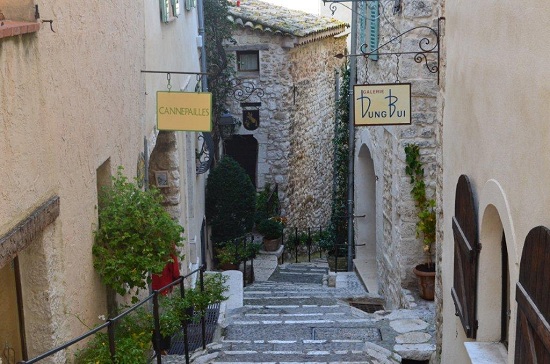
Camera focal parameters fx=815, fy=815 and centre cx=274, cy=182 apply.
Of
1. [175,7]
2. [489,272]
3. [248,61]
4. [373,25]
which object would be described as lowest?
[489,272]

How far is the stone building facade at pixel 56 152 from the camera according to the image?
13.4 feet

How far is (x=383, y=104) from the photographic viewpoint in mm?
8680

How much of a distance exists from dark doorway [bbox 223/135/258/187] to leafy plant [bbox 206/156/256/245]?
7.73 ft

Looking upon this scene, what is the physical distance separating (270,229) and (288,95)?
2.77m

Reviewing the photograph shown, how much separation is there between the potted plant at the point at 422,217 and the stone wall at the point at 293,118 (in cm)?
676

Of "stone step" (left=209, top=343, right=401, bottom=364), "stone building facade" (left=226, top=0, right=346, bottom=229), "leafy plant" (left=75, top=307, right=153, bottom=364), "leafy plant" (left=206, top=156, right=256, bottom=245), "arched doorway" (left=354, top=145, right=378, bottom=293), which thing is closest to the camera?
"leafy plant" (left=75, top=307, right=153, bottom=364)

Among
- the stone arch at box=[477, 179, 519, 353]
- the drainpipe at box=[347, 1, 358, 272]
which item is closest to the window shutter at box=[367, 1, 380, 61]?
the drainpipe at box=[347, 1, 358, 272]

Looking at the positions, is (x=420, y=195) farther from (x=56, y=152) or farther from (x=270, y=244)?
(x=270, y=244)

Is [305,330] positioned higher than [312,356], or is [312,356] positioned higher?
[312,356]

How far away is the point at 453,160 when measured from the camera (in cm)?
577

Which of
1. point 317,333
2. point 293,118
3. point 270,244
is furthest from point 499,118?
point 293,118

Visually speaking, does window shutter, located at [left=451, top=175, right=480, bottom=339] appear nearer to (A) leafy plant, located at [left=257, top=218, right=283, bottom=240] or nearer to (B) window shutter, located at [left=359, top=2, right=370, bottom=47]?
(B) window shutter, located at [left=359, top=2, right=370, bottom=47]

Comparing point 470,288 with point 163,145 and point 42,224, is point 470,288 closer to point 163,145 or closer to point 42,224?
point 42,224

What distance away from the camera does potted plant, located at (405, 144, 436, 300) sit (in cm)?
952
